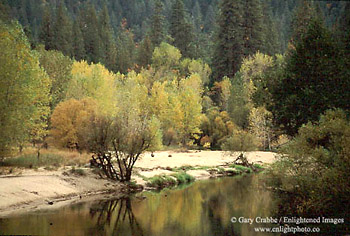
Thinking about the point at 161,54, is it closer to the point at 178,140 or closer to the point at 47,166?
the point at 178,140

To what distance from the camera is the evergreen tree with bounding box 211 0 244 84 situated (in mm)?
89500

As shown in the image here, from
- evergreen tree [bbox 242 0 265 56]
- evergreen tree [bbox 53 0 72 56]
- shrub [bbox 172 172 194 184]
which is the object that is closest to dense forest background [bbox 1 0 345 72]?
evergreen tree [bbox 53 0 72 56]

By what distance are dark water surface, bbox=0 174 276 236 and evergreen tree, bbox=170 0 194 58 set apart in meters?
72.9

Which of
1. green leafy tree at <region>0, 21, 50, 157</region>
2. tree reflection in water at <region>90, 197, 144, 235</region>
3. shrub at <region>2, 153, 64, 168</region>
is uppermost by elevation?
green leafy tree at <region>0, 21, 50, 157</region>

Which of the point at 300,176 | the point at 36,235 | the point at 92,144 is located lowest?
the point at 36,235

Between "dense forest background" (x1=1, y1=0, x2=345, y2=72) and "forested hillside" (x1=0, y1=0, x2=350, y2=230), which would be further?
"dense forest background" (x1=1, y1=0, x2=345, y2=72)

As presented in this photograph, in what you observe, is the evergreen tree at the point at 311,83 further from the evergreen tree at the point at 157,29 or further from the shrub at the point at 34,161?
the evergreen tree at the point at 157,29

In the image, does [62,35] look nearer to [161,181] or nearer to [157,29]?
[157,29]

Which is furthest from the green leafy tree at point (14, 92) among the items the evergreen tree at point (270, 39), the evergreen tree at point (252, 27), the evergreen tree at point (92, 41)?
the evergreen tree at point (270, 39)

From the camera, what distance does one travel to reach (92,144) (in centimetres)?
3127

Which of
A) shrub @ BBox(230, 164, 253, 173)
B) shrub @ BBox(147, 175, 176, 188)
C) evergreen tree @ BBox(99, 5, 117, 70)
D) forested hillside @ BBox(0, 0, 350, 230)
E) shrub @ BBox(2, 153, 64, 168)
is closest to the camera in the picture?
forested hillside @ BBox(0, 0, 350, 230)

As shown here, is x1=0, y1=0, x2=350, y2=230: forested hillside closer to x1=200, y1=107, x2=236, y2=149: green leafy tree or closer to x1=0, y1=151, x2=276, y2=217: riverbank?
x1=200, y1=107, x2=236, y2=149: green leafy tree

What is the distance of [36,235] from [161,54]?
253 feet

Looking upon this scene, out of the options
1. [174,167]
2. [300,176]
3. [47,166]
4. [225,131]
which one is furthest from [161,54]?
[300,176]
